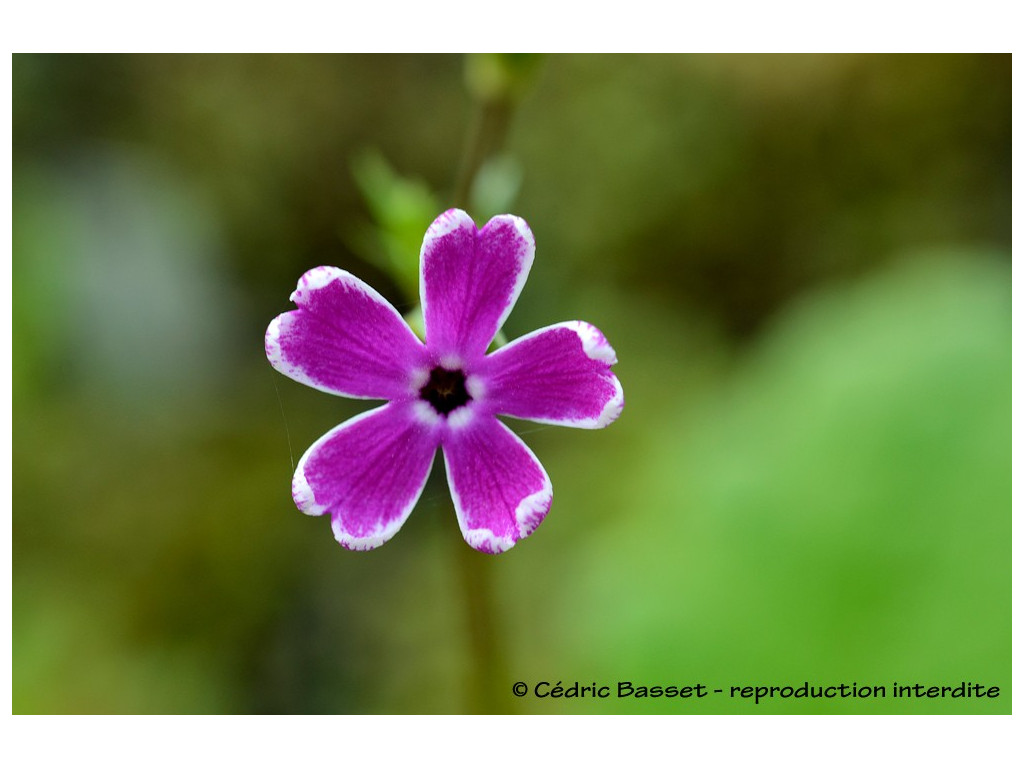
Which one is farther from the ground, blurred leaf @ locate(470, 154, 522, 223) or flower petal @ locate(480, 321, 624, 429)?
blurred leaf @ locate(470, 154, 522, 223)

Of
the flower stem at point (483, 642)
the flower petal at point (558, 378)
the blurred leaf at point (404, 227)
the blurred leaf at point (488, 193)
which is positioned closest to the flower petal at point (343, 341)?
the flower petal at point (558, 378)

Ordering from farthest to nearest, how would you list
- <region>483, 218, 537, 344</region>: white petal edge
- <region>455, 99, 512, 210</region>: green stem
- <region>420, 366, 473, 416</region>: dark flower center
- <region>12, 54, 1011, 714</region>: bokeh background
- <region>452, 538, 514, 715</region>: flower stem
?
<region>12, 54, 1011, 714</region>: bokeh background, <region>452, 538, 514, 715</region>: flower stem, <region>455, 99, 512, 210</region>: green stem, <region>420, 366, 473, 416</region>: dark flower center, <region>483, 218, 537, 344</region>: white petal edge

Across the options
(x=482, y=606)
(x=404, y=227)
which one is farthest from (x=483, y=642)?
(x=404, y=227)

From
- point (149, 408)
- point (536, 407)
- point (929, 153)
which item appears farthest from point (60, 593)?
point (929, 153)

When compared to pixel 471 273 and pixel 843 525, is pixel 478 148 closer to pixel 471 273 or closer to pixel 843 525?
pixel 471 273

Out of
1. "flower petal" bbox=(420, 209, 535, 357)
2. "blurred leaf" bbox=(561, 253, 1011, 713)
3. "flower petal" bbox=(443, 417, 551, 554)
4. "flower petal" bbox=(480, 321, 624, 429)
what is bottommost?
"flower petal" bbox=(443, 417, 551, 554)

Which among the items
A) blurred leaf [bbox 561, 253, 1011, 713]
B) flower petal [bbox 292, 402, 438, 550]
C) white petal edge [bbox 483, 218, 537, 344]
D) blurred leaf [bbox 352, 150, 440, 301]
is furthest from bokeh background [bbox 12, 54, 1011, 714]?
white petal edge [bbox 483, 218, 537, 344]

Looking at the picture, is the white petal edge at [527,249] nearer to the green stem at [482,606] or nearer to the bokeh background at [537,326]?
the green stem at [482,606]

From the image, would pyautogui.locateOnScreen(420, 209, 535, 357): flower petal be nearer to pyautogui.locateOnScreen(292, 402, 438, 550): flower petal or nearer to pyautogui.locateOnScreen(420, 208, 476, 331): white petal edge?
pyautogui.locateOnScreen(420, 208, 476, 331): white petal edge

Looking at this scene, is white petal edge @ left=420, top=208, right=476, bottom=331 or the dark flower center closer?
white petal edge @ left=420, top=208, right=476, bottom=331
